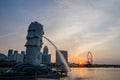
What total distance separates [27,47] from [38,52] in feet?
23.5

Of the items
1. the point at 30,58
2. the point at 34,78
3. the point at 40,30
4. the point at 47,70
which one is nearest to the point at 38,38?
the point at 40,30

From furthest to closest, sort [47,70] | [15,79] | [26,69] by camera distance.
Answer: [47,70], [26,69], [15,79]

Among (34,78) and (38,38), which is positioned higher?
(38,38)

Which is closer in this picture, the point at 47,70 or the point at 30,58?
the point at 47,70

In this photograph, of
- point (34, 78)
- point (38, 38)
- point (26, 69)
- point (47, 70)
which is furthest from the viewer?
point (38, 38)

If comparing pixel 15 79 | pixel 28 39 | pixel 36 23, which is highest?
pixel 36 23

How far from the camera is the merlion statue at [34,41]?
12069 cm

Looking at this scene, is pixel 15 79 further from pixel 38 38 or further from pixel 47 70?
pixel 38 38

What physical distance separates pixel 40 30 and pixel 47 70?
28.0m

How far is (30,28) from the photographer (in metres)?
122

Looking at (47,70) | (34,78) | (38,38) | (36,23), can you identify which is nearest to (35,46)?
(38,38)

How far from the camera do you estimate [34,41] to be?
121 metres

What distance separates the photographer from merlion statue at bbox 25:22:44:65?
4751 inches

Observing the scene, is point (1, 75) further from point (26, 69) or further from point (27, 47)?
point (27, 47)
